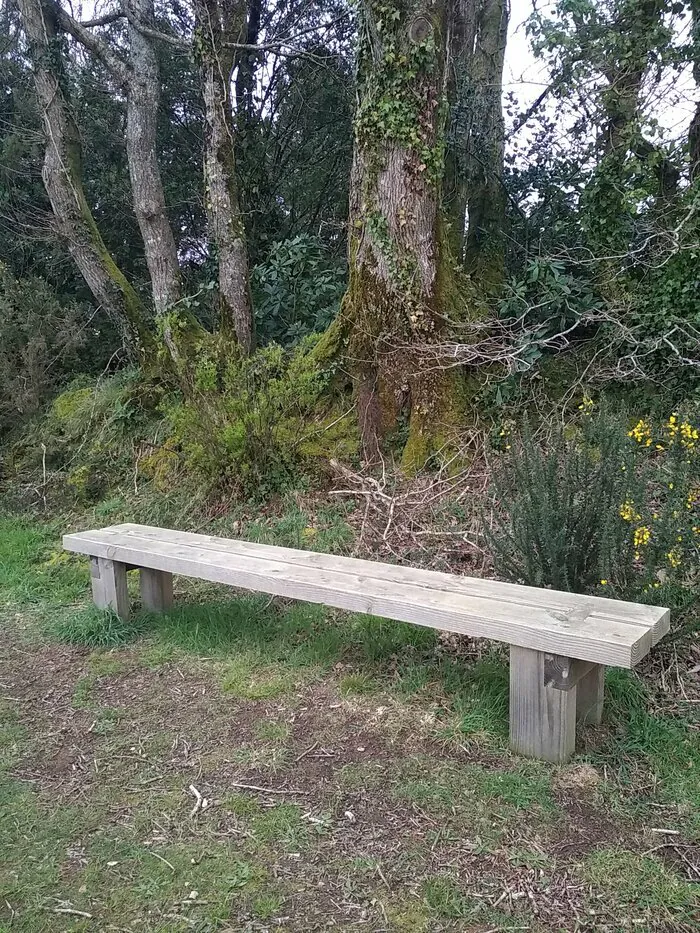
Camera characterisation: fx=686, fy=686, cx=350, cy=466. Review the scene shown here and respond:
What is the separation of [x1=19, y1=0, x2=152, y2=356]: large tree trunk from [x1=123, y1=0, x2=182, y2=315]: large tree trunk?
468 millimetres

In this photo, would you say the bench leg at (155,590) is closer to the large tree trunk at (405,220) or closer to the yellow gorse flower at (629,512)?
the large tree trunk at (405,220)

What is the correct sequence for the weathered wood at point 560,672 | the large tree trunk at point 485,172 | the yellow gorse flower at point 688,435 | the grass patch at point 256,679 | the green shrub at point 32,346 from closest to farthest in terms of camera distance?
the weathered wood at point 560,672, the yellow gorse flower at point 688,435, the grass patch at point 256,679, the large tree trunk at point 485,172, the green shrub at point 32,346

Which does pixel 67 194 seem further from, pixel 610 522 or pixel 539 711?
pixel 539 711

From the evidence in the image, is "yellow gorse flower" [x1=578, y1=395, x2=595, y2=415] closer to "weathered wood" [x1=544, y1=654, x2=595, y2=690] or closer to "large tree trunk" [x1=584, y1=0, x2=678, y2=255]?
"large tree trunk" [x1=584, y1=0, x2=678, y2=255]

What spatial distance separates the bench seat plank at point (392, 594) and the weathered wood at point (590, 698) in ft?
0.99

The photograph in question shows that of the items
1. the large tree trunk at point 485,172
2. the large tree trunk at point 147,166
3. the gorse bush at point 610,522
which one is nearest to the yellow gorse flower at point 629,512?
the gorse bush at point 610,522

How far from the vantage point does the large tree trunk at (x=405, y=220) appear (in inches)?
210

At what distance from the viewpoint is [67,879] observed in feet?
6.88

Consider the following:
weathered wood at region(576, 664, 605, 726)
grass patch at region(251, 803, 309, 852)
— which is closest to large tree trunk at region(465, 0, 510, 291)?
weathered wood at region(576, 664, 605, 726)

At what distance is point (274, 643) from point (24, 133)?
879cm

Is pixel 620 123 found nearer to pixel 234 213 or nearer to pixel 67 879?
pixel 234 213

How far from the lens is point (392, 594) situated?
2.88 meters

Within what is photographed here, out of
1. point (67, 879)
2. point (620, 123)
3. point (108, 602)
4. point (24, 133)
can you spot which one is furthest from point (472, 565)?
point (24, 133)

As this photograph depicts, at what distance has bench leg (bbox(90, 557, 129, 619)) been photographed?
13.4ft
